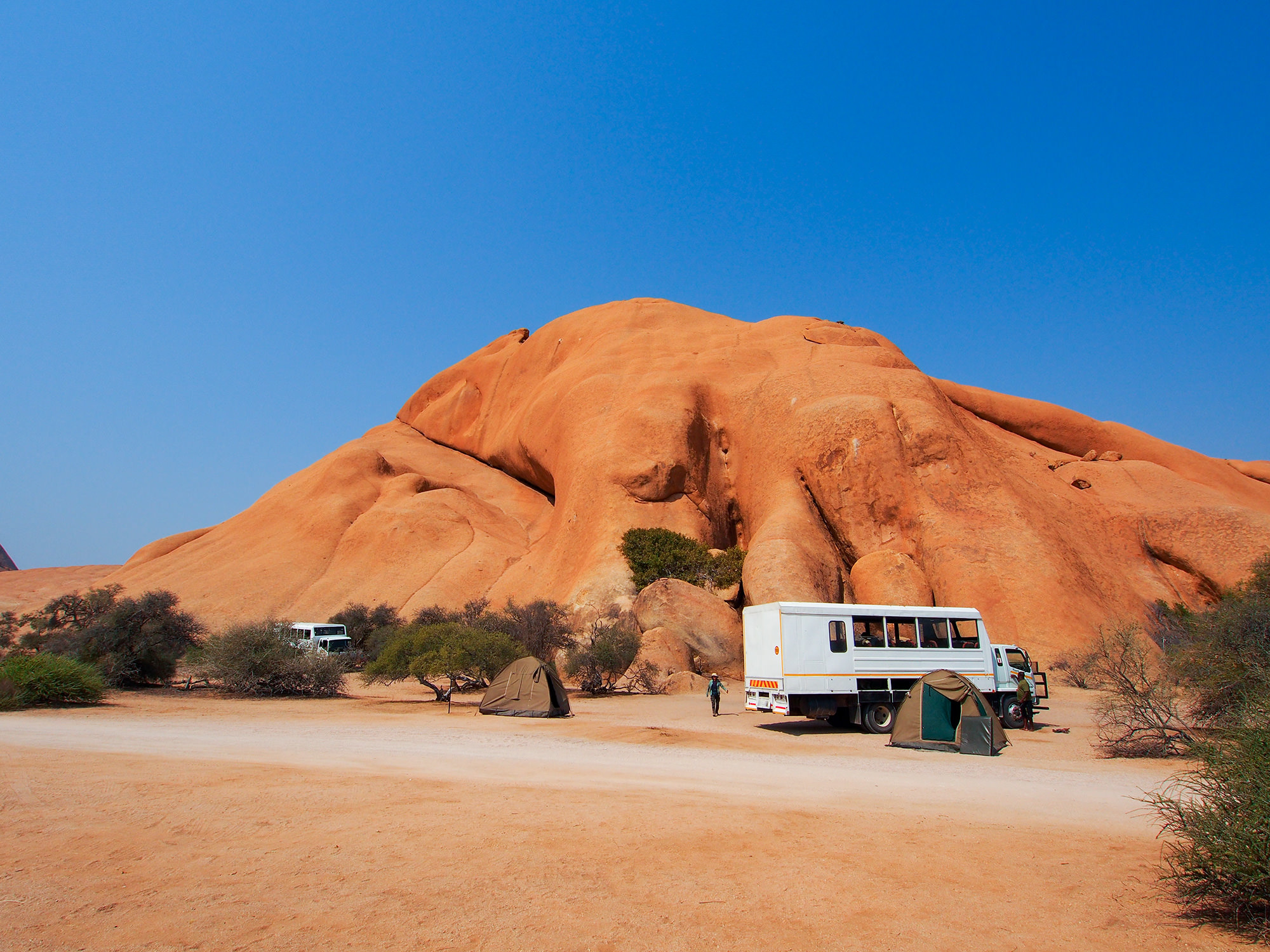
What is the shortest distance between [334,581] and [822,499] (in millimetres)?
28644

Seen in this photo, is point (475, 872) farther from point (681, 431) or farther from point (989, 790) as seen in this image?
point (681, 431)

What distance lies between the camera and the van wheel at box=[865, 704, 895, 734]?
53.4 ft

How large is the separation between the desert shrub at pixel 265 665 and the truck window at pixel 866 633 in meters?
15.1

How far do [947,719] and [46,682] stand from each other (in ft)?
65.1

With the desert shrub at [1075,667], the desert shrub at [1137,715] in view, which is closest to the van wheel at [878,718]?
the desert shrub at [1137,715]

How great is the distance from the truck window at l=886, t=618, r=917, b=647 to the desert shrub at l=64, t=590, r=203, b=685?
2159 cm

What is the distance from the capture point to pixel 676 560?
32938 millimetres

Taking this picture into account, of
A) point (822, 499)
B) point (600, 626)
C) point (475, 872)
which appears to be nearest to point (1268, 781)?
point (475, 872)

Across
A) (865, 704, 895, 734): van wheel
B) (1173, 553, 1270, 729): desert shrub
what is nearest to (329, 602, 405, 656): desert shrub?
(865, 704, 895, 734): van wheel

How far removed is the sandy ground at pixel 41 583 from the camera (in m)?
58.6

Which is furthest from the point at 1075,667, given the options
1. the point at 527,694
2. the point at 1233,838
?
the point at 1233,838

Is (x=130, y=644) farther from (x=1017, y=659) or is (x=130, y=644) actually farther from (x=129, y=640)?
(x=1017, y=659)

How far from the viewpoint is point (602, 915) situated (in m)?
5.26

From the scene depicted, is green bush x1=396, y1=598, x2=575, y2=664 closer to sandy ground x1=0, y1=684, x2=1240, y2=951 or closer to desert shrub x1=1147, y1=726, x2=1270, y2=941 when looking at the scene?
sandy ground x1=0, y1=684, x2=1240, y2=951
